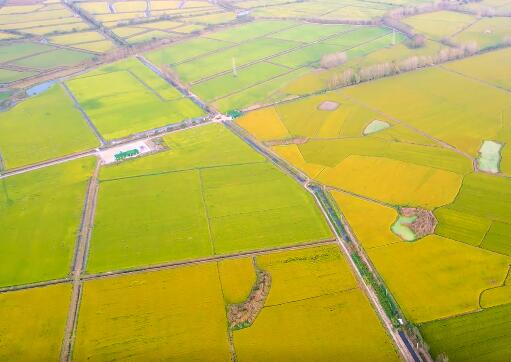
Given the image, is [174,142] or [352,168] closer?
[352,168]

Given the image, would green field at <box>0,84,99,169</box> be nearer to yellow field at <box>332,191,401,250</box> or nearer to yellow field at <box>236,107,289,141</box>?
yellow field at <box>236,107,289,141</box>

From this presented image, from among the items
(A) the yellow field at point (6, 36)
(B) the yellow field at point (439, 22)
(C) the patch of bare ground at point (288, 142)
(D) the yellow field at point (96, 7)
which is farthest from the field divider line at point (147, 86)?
(B) the yellow field at point (439, 22)

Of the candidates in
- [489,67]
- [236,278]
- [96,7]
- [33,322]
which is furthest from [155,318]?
[96,7]

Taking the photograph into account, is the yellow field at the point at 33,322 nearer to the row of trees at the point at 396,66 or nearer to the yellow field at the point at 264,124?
the yellow field at the point at 264,124

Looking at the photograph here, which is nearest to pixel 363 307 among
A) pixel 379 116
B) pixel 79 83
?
pixel 379 116

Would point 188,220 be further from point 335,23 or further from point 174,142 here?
point 335,23

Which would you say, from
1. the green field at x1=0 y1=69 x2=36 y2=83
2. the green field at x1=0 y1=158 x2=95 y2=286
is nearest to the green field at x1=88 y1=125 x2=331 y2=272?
the green field at x1=0 y1=158 x2=95 y2=286
